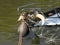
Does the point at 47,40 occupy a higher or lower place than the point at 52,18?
lower

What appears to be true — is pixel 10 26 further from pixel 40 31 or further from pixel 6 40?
pixel 40 31

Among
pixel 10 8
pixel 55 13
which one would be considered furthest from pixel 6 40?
pixel 10 8

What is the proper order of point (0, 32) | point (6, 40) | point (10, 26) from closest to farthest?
point (6, 40)
point (0, 32)
point (10, 26)

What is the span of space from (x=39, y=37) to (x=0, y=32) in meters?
3.10

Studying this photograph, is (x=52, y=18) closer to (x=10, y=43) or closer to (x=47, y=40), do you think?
(x=47, y=40)

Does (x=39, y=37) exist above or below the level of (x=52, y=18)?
below

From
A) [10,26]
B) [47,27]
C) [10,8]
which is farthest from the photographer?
[10,8]

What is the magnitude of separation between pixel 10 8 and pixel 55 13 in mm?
10098

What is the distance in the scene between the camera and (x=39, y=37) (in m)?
13.5

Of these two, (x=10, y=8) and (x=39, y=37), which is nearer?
(x=39, y=37)

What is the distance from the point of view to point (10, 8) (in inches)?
947

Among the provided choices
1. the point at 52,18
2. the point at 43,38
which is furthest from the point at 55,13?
the point at 43,38

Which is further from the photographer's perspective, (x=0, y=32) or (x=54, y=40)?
(x=0, y=32)

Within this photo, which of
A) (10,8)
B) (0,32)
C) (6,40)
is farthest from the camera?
(10,8)
